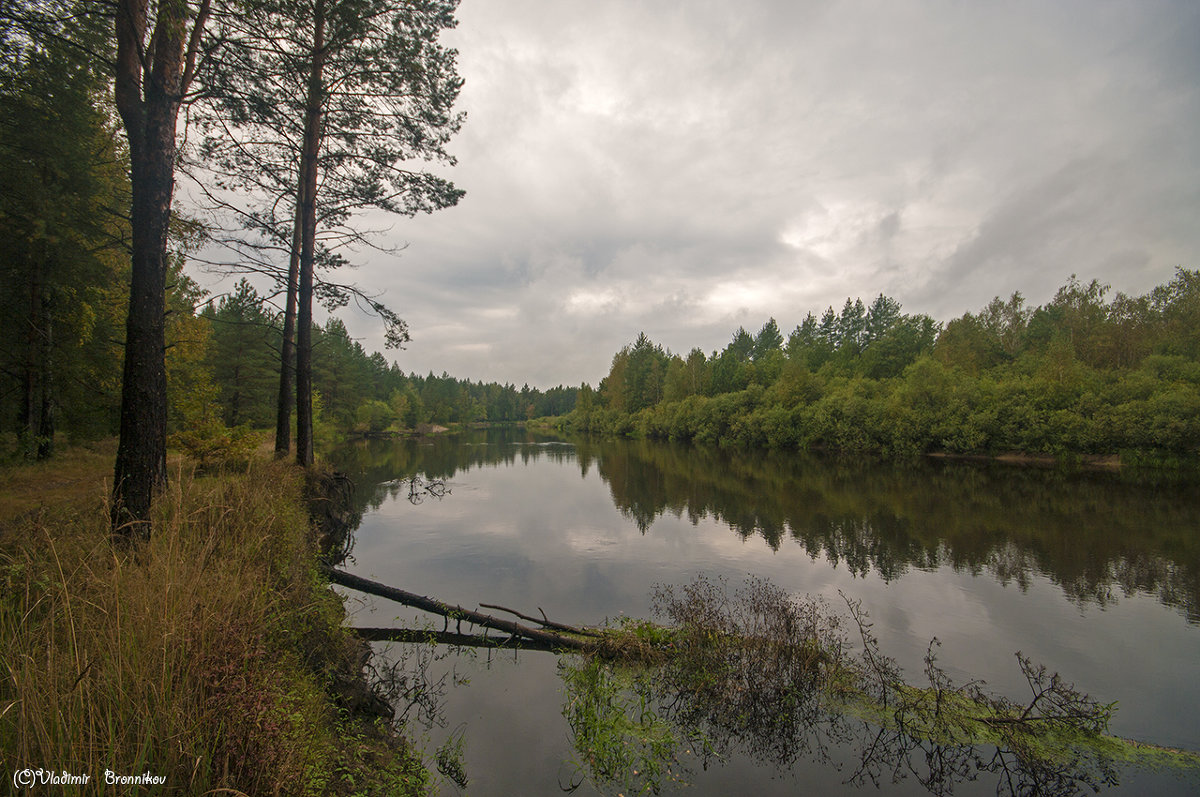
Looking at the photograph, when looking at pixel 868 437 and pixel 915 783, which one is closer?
pixel 915 783

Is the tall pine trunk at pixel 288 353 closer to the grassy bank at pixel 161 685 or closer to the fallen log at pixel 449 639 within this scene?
the fallen log at pixel 449 639

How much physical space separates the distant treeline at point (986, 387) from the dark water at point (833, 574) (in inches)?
320

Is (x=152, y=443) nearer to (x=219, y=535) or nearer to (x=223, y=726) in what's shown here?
(x=219, y=535)

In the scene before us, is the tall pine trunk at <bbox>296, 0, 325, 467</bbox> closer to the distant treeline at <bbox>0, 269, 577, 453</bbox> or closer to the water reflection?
the distant treeline at <bbox>0, 269, 577, 453</bbox>

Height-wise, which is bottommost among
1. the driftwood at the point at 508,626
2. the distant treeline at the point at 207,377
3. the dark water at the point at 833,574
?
the dark water at the point at 833,574

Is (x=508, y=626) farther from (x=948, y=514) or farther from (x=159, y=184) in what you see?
(x=948, y=514)

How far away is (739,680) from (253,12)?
11.9 metres

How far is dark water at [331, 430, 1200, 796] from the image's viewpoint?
5.46 metres

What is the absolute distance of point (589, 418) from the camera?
8975 centimetres

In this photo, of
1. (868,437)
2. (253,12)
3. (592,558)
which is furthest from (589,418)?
(253,12)

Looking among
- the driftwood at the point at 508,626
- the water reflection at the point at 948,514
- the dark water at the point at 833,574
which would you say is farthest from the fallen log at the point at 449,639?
the water reflection at the point at 948,514

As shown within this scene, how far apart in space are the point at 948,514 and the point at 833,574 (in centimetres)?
939

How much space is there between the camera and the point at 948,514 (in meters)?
17.5

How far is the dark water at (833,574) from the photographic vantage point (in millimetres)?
5465
